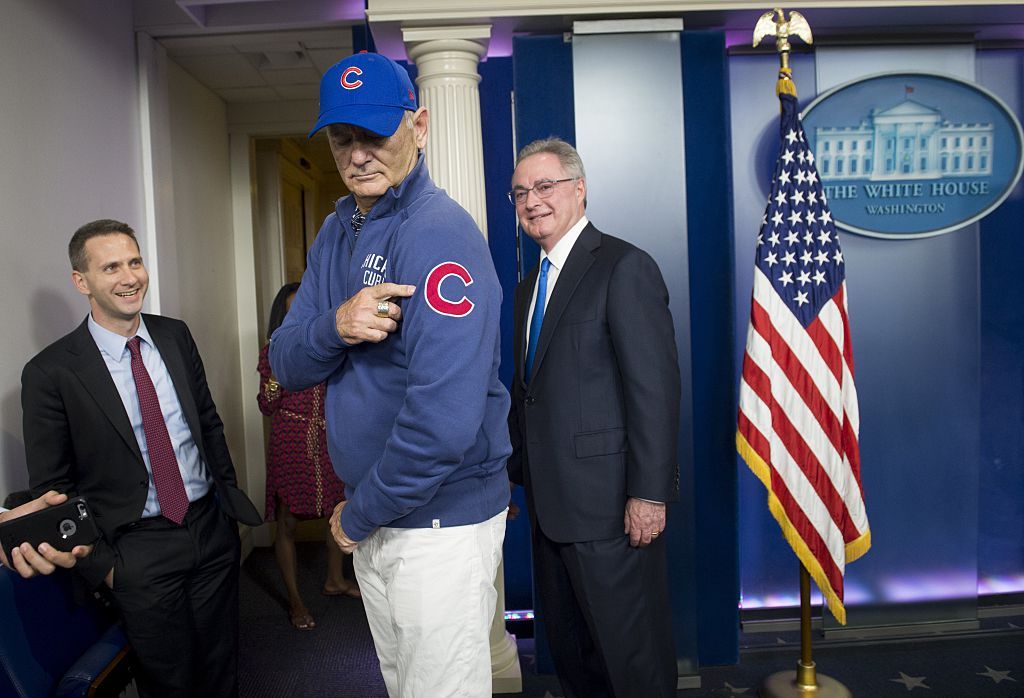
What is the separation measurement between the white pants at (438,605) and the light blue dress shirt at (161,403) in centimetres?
120

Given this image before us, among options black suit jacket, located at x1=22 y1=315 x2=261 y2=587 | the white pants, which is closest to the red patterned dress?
black suit jacket, located at x1=22 y1=315 x2=261 y2=587

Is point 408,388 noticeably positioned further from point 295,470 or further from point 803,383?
point 295,470

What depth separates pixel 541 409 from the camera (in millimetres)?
2291

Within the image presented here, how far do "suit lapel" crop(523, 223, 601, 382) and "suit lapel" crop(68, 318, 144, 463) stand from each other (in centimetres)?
116

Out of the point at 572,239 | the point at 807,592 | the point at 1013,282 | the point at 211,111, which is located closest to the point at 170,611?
the point at 572,239

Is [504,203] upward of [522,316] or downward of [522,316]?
upward

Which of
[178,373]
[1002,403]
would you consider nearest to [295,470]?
[178,373]

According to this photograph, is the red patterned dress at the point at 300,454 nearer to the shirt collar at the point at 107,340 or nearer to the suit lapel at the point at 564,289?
the shirt collar at the point at 107,340

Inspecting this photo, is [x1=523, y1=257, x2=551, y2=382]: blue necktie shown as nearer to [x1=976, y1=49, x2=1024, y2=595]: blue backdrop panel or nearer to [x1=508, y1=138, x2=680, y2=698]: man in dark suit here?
[x1=508, y1=138, x2=680, y2=698]: man in dark suit

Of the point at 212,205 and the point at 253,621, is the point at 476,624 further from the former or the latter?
the point at 212,205

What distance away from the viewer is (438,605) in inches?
52.3

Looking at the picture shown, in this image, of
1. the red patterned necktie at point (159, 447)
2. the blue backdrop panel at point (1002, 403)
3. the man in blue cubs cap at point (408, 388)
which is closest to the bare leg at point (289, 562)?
the red patterned necktie at point (159, 447)

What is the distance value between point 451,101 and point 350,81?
161 centimetres

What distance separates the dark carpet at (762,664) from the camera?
2.89m
